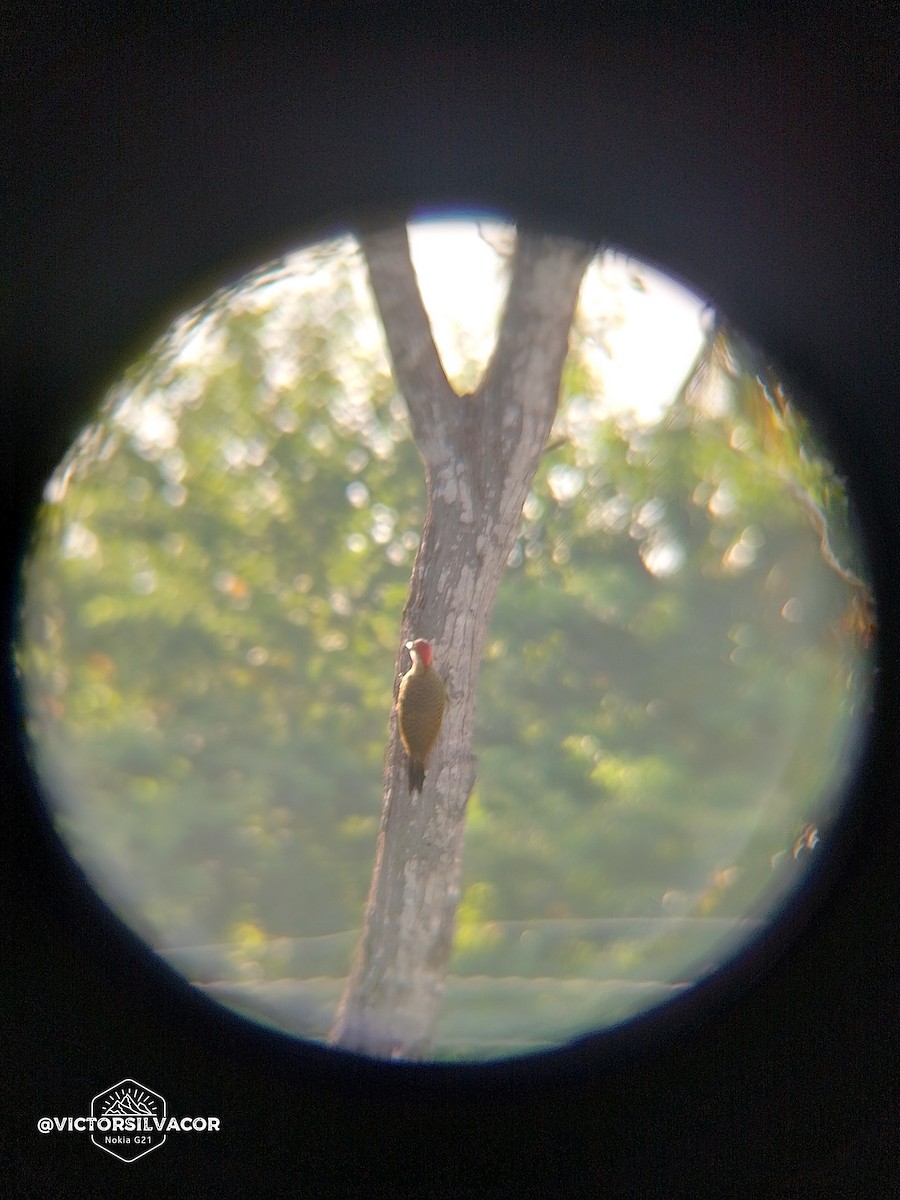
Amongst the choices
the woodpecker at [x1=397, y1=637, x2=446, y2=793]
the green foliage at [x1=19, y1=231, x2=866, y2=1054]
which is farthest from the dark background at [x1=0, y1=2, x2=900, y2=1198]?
the green foliage at [x1=19, y1=231, x2=866, y2=1054]

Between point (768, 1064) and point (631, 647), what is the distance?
5.25 metres

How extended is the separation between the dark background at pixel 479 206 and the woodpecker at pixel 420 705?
667mm

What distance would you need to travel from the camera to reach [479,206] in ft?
3.70

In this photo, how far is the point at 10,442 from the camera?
1.08 m

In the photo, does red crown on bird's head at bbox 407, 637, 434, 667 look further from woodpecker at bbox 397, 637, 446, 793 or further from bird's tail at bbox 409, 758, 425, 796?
bird's tail at bbox 409, 758, 425, 796

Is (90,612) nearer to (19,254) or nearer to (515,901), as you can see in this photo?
(515,901)

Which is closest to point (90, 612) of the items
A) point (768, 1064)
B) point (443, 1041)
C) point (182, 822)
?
Result: point (182, 822)

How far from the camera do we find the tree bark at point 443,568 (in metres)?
1.83

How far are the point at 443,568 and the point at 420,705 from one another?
33 cm

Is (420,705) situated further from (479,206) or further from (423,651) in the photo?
(479,206)

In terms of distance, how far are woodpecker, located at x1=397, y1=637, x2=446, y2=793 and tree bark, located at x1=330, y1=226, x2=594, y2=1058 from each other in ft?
0.15

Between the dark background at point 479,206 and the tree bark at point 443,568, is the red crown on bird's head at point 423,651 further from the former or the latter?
the dark background at point 479,206

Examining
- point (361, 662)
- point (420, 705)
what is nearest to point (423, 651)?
point (420, 705)

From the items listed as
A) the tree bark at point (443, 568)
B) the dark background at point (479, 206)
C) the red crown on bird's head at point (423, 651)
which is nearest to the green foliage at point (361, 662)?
the tree bark at point (443, 568)
